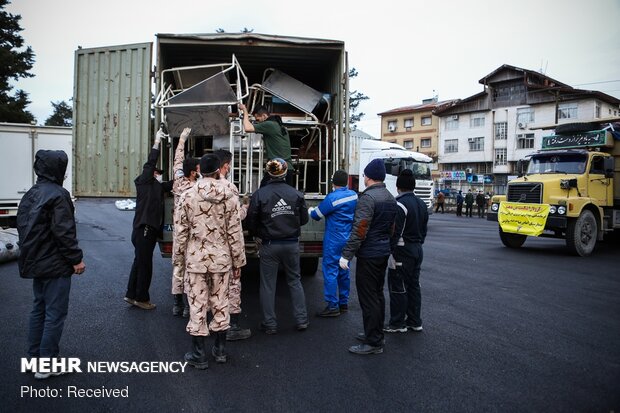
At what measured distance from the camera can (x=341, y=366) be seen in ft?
13.0

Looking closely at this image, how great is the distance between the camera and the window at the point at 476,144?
4213cm

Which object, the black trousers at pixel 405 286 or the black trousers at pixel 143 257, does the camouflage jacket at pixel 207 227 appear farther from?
the black trousers at pixel 405 286

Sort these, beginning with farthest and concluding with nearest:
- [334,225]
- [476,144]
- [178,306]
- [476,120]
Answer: [476,120] < [476,144] < [334,225] < [178,306]

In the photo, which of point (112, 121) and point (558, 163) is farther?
point (558, 163)

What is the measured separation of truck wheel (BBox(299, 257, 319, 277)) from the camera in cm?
768

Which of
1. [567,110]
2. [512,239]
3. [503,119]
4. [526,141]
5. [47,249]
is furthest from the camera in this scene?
[503,119]

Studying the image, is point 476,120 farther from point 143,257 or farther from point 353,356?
point 353,356

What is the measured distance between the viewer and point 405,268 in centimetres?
500

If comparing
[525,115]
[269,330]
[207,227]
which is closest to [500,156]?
[525,115]

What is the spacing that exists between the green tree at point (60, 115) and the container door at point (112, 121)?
57000 mm

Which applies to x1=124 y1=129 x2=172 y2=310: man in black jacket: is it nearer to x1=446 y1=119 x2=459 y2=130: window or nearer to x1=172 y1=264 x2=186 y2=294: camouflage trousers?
x1=172 y1=264 x2=186 y2=294: camouflage trousers

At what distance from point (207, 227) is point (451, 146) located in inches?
1740

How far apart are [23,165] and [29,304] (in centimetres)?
797

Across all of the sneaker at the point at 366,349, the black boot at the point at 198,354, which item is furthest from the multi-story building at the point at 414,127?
the black boot at the point at 198,354
